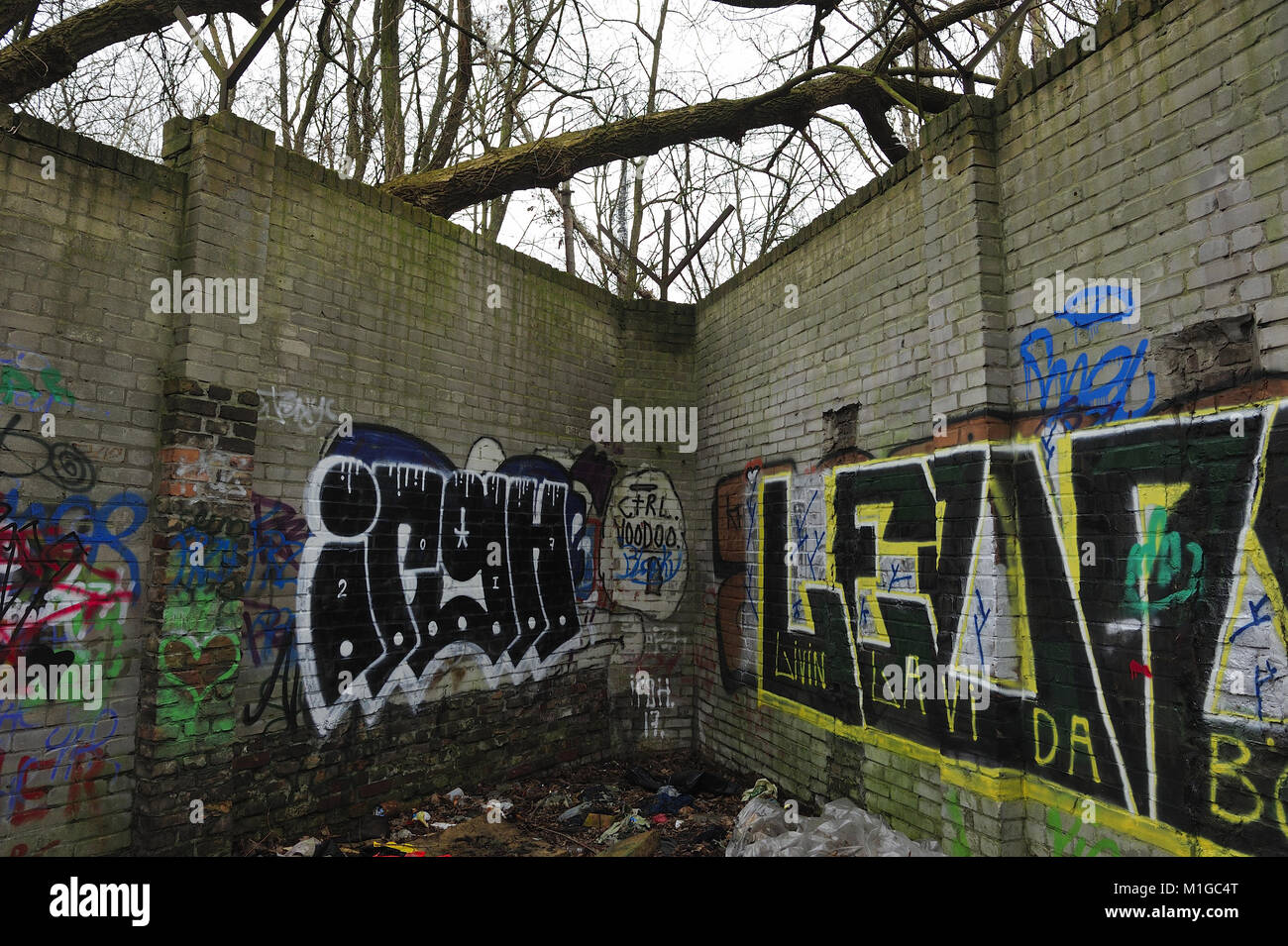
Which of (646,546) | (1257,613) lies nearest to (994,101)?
(1257,613)

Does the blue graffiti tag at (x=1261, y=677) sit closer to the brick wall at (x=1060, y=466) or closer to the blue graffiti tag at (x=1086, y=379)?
the brick wall at (x=1060, y=466)

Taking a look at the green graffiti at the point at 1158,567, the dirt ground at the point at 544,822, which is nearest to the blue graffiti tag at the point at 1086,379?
the green graffiti at the point at 1158,567

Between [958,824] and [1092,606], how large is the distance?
4.79 ft

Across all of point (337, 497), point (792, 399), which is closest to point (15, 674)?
point (337, 497)

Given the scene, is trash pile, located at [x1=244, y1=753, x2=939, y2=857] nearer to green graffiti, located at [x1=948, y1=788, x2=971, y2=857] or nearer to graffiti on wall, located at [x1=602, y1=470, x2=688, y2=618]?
green graffiti, located at [x1=948, y1=788, x2=971, y2=857]

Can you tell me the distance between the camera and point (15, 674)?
3625mm

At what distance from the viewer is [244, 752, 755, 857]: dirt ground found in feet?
15.5

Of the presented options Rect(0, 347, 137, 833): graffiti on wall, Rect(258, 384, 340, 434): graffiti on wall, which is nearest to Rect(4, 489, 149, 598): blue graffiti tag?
Rect(0, 347, 137, 833): graffiti on wall

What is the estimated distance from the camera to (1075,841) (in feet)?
11.5

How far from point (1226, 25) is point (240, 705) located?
5.88 metres

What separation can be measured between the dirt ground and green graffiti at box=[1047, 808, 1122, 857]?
201 centimetres

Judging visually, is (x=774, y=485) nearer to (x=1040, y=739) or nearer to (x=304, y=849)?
(x=1040, y=739)

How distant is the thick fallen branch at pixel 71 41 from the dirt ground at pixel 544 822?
5.16m

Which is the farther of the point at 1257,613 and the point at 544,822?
the point at 544,822
